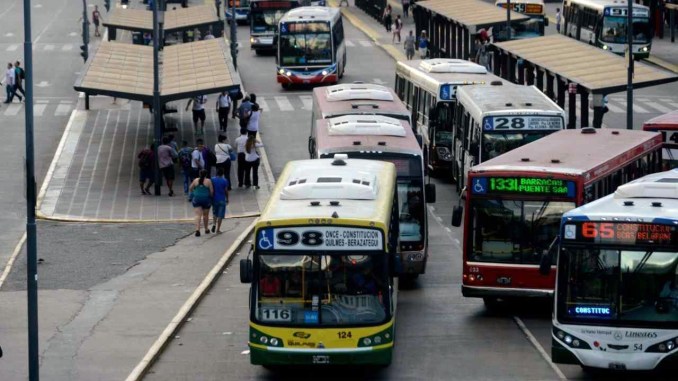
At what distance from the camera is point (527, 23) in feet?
234

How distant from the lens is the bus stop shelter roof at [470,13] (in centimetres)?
6059

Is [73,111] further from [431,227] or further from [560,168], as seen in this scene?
[560,168]

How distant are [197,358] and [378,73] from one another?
147 feet

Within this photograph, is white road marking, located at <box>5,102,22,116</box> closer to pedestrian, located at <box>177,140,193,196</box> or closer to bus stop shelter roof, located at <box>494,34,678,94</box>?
pedestrian, located at <box>177,140,193,196</box>

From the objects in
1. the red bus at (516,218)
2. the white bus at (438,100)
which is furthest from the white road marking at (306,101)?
the red bus at (516,218)

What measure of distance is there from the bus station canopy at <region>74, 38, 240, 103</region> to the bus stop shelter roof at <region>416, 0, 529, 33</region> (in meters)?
10.6

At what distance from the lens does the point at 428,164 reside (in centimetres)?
4284

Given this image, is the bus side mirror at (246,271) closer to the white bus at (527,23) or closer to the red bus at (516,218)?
the red bus at (516,218)

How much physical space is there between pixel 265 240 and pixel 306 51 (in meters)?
41.2

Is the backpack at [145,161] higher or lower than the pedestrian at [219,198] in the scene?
lower

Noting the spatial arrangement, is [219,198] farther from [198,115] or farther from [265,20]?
[265,20]

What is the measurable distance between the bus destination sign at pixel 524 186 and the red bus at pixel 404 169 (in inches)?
108

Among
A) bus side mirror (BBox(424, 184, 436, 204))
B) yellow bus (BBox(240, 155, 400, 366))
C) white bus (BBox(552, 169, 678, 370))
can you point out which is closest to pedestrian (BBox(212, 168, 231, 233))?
bus side mirror (BBox(424, 184, 436, 204))

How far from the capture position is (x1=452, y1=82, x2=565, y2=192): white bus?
35.0 metres
